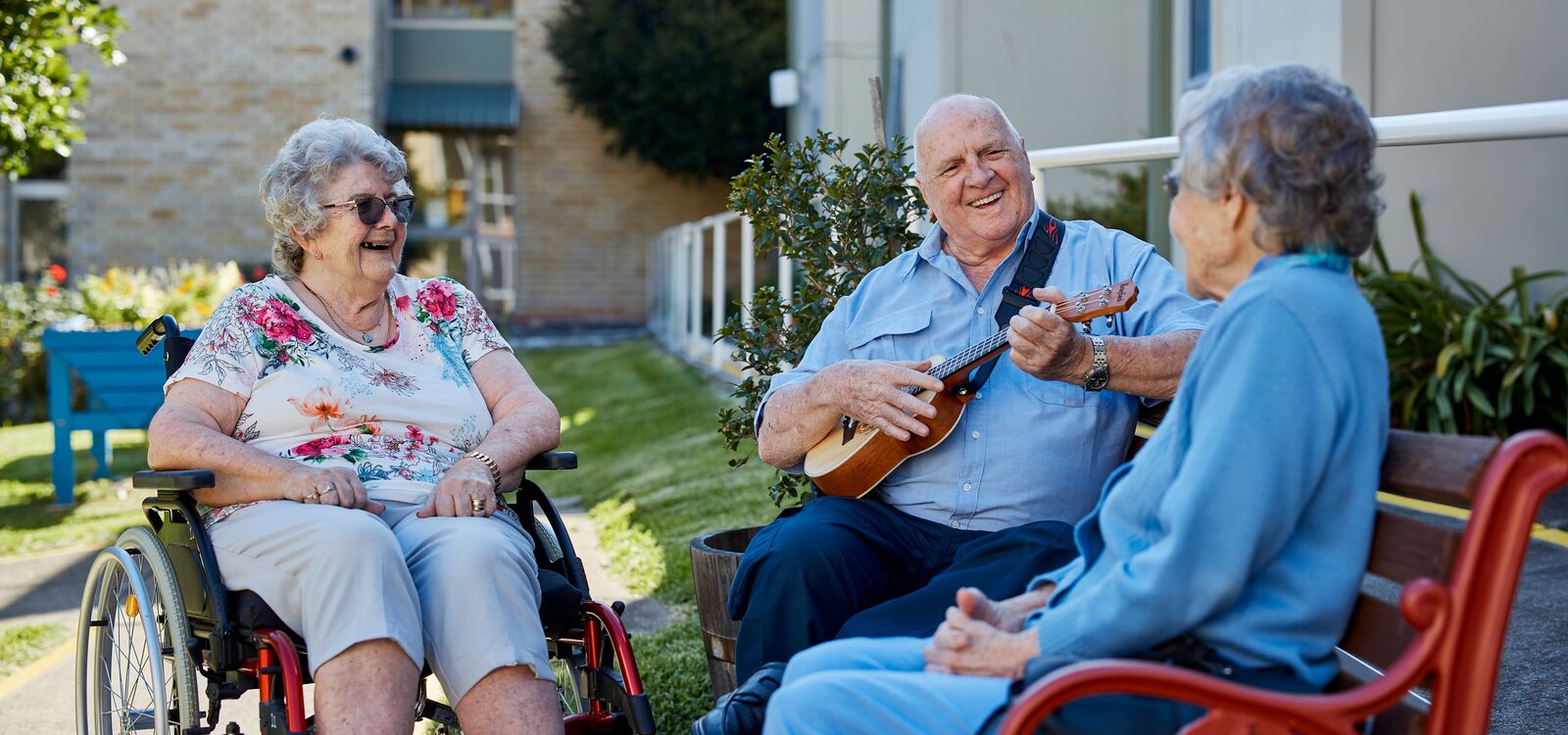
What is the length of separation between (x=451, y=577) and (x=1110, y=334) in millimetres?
1330

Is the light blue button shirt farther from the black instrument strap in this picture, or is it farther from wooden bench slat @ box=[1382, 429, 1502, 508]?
wooden bench slat @ box=[1382, 429, 1502, 508]

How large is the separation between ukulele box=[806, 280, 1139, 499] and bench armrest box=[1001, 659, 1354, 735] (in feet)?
3.69

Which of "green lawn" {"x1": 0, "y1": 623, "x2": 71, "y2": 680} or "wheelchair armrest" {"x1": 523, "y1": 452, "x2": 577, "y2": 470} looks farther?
"green lawn" {"x1": 0, "y1": 623, "x2": 71, "y2": 680}

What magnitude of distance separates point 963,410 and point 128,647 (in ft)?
6.14

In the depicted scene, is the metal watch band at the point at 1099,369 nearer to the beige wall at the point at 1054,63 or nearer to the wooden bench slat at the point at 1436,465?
the wooden bench slat at the point at 1436,465

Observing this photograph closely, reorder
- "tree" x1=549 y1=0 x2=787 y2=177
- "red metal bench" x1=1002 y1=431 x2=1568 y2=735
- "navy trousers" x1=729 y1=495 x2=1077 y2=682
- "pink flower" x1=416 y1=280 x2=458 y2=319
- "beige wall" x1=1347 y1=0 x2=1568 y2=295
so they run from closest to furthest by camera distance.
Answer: "red metal bench" x1=1002 y1=431 x2=1568 y2=735
"navy trousers" x1=729 y1=495 x2=1077 y2=682
"pink flower" x1=416 y1=280 x2=458 y2=319
"beige wall" x1=1347 y1=0 x2=1568 y2=295
"tree" x1=549 y1=0 x2=787 y2=177

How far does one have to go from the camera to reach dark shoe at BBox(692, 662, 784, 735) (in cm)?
238

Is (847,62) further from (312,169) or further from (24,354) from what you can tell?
(312,169)

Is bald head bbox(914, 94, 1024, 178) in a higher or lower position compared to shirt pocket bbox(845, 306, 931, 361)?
higher

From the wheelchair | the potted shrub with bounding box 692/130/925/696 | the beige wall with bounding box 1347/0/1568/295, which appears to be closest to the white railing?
the potted shrub with bounding box 692/130/925/696

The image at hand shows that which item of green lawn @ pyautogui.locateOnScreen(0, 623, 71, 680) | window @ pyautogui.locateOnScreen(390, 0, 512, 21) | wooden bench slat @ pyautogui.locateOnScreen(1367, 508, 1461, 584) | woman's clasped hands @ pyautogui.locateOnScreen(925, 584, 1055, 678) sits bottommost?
green lawn @ pyautogui.locateOnScreen(0, 623, 71, 680)

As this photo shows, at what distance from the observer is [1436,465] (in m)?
1.75

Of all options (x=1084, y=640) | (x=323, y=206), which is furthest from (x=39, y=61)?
(x=1084, y=640)

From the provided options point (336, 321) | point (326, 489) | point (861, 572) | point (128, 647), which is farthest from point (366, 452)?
point (861, 572)
